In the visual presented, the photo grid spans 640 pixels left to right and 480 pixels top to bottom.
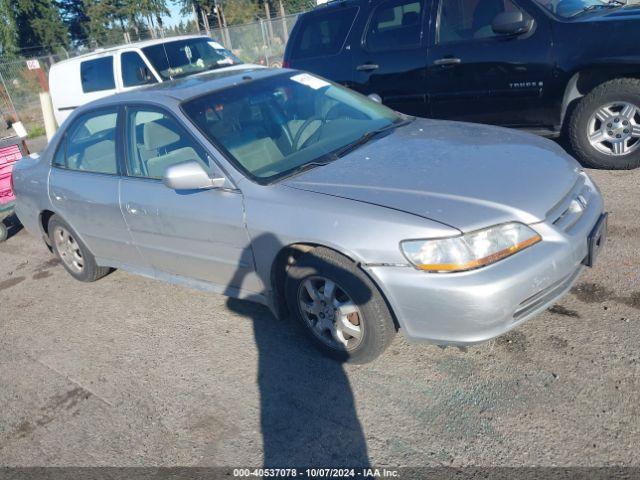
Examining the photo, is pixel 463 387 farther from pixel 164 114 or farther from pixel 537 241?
pixel 164 114

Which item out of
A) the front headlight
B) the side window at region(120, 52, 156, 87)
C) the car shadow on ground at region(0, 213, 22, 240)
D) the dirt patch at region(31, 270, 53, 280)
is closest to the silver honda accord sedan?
the front headlight

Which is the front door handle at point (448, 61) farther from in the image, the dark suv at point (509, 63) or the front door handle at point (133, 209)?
the front door handle at point (133, 209)

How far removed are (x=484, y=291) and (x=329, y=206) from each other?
2.91 ft

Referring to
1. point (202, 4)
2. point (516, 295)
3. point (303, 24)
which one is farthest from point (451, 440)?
point (202, 4)

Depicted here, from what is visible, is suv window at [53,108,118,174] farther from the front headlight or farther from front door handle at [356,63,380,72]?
front door handle at [356,63,380,72]

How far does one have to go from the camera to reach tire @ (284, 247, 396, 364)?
107 inches

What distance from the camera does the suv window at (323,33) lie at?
20.5 ft

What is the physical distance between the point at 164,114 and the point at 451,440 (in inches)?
104

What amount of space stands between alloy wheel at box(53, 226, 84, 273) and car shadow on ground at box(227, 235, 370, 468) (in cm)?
209

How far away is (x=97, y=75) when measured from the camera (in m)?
9.78

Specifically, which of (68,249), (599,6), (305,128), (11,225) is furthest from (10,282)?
(599,6)

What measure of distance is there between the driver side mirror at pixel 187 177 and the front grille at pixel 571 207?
1.90 m

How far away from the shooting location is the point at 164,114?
3525 millimetres

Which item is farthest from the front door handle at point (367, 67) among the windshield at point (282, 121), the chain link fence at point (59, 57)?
the chain link fence at point (59, 57)
